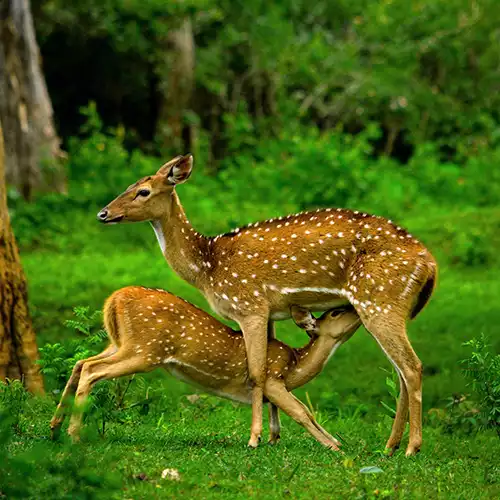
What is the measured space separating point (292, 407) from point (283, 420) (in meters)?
2.02

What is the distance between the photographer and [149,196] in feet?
29.7

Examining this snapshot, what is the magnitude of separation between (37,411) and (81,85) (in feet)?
56.1

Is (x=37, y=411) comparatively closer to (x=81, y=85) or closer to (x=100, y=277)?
(x=100, y=277)

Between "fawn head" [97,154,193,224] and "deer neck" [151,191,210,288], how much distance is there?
0.10 meters

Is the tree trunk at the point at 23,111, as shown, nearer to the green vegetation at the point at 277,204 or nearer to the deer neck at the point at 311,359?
the green vegetation at the point at 277,204

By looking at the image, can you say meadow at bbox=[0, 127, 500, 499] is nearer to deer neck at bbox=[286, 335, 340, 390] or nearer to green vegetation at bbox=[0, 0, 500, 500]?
green vegetation at bbox=[0, 0, 500, 500]

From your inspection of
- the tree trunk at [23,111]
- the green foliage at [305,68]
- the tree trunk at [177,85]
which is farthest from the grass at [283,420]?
the green foliage at [305,68]

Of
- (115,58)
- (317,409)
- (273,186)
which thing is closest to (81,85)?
(115,58)

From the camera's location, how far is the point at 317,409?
1058 cm

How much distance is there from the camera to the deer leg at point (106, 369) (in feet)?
26.5

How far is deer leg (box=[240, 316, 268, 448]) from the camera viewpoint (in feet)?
28.4

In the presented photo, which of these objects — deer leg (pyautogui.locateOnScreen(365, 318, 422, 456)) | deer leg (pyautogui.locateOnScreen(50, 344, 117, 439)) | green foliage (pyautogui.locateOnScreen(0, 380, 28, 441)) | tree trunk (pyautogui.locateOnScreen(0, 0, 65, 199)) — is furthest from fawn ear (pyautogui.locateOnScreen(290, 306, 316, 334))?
tree trunk (pyautogui.locateOnScreen(0, 0, 65, 199))

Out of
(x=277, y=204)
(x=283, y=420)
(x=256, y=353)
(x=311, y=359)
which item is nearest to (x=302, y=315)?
(x=311, y=359)

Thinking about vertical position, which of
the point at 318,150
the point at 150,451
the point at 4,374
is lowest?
the point at 318,150
